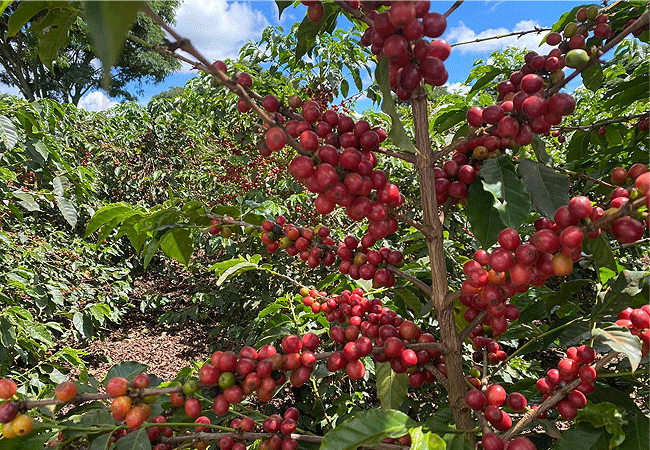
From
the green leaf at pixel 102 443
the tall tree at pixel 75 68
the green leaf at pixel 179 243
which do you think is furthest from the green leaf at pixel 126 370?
the tall tree at pixel 75 68

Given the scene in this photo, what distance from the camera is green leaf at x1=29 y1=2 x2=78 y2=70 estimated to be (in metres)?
0.79

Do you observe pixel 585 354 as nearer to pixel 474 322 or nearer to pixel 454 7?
pixel 474 322

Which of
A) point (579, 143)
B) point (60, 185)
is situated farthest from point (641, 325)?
point (60, 185)

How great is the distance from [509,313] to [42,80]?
22555 mm

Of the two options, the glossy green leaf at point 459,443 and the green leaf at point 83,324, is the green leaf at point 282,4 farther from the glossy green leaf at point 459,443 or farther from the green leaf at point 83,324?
the green leaf at point 83,324

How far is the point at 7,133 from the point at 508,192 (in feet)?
9.69

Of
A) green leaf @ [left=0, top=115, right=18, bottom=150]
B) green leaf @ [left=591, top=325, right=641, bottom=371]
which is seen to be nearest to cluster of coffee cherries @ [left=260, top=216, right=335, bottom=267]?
green leaf @ [left=591, top=325, right=641, bottom=371]

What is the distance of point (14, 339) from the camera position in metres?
2.39

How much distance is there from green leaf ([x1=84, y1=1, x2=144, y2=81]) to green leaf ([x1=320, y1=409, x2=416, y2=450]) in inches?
26.4

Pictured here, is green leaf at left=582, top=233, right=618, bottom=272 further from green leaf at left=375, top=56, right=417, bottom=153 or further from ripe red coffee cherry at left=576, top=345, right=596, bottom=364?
green leaf at left=375, top=56, right=417, bottom=153

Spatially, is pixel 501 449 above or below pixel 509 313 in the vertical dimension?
below

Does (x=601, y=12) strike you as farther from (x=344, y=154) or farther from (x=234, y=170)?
(x=234, y=170)

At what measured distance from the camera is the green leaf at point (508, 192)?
0.76 meters

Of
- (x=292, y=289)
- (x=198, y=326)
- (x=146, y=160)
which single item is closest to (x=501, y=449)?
(x=292, y=289)
